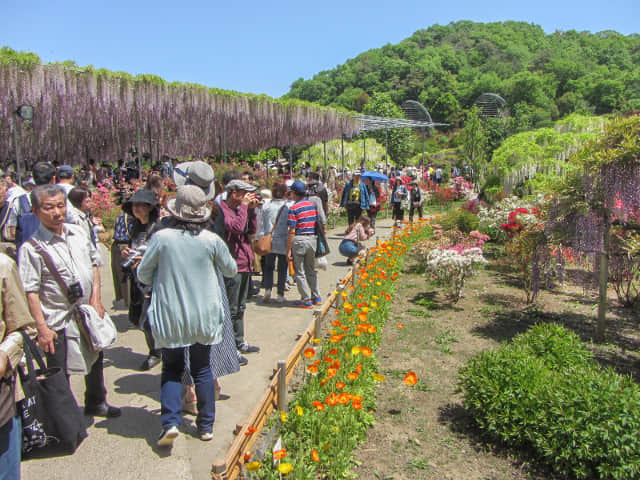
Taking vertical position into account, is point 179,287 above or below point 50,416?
above

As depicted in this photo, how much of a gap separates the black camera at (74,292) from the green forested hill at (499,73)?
68037 mm

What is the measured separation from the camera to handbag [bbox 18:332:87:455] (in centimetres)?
249

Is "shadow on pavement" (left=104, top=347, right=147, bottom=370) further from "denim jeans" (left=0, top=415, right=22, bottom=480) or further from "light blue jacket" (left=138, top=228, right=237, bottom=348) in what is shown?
"denim jeans" (left=0, top=415, right=22, bottom=480)

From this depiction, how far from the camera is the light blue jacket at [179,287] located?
9.35 ft

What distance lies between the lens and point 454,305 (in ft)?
22.7

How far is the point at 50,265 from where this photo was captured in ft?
9.31

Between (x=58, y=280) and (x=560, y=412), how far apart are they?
131 inches

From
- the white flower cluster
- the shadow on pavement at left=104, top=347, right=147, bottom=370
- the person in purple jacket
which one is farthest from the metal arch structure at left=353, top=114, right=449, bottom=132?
the shadow on pavement at left=104, top=347, right=147, bottom=370

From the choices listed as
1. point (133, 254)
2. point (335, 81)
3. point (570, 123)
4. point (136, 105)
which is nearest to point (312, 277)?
point (133, 254)

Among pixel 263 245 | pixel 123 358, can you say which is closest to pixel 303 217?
pixel 263 245

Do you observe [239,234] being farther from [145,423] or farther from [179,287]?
[145,423]

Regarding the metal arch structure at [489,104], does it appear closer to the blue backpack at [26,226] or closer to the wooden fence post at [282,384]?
the wooden fence post at [282,384]

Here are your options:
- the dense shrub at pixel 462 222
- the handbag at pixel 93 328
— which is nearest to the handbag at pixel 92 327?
the handbag at pixel 93 328

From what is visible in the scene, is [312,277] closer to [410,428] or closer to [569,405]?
[410,428]
